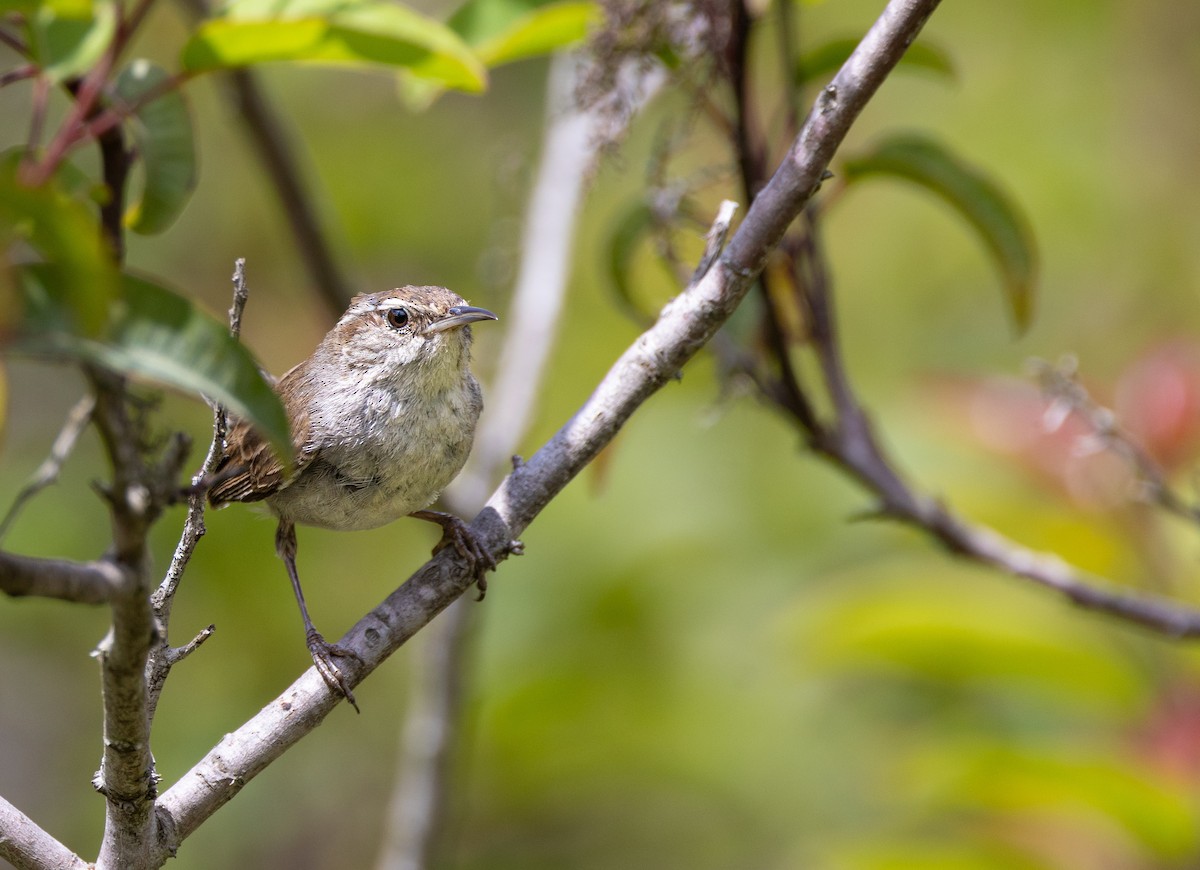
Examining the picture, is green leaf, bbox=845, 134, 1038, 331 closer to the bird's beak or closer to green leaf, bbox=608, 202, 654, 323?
green leaf, bbox=608, 202, 654, 323

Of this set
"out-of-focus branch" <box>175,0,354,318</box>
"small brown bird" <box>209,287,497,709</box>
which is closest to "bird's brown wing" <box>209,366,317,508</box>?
"small brown bird" <box>209,287,497,709</box>

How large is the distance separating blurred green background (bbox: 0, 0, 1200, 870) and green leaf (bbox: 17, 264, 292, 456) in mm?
1896

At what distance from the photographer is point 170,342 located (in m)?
1.76

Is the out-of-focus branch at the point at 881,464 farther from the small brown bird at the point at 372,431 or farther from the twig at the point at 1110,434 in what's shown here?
the small brown bird at the point at 372,431

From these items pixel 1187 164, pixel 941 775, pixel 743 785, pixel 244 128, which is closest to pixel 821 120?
pixel 941 775

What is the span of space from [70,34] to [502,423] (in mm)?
2650

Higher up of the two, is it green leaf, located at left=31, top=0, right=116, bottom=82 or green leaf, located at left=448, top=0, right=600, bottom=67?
green leaf, located at left=31, top=0, right=116, bottom=82

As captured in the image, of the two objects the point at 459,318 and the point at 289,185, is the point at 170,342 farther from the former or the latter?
the point at 289,185

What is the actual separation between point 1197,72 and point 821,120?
17.0 ft

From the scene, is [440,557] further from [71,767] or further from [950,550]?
[71,767]

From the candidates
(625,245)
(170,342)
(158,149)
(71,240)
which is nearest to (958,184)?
(625,245)

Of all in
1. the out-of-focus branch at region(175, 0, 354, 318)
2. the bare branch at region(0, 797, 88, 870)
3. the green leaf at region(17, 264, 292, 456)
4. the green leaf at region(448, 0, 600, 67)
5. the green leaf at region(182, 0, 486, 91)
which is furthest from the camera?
the out-of-focus branch at region(175, 0, 354, 318)

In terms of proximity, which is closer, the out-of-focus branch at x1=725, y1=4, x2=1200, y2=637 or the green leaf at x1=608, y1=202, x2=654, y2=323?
the out-of-focus branch at x1=725, y1=4, x2=1200, y2=637

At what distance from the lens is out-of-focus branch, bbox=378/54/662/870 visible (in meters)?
4.48
